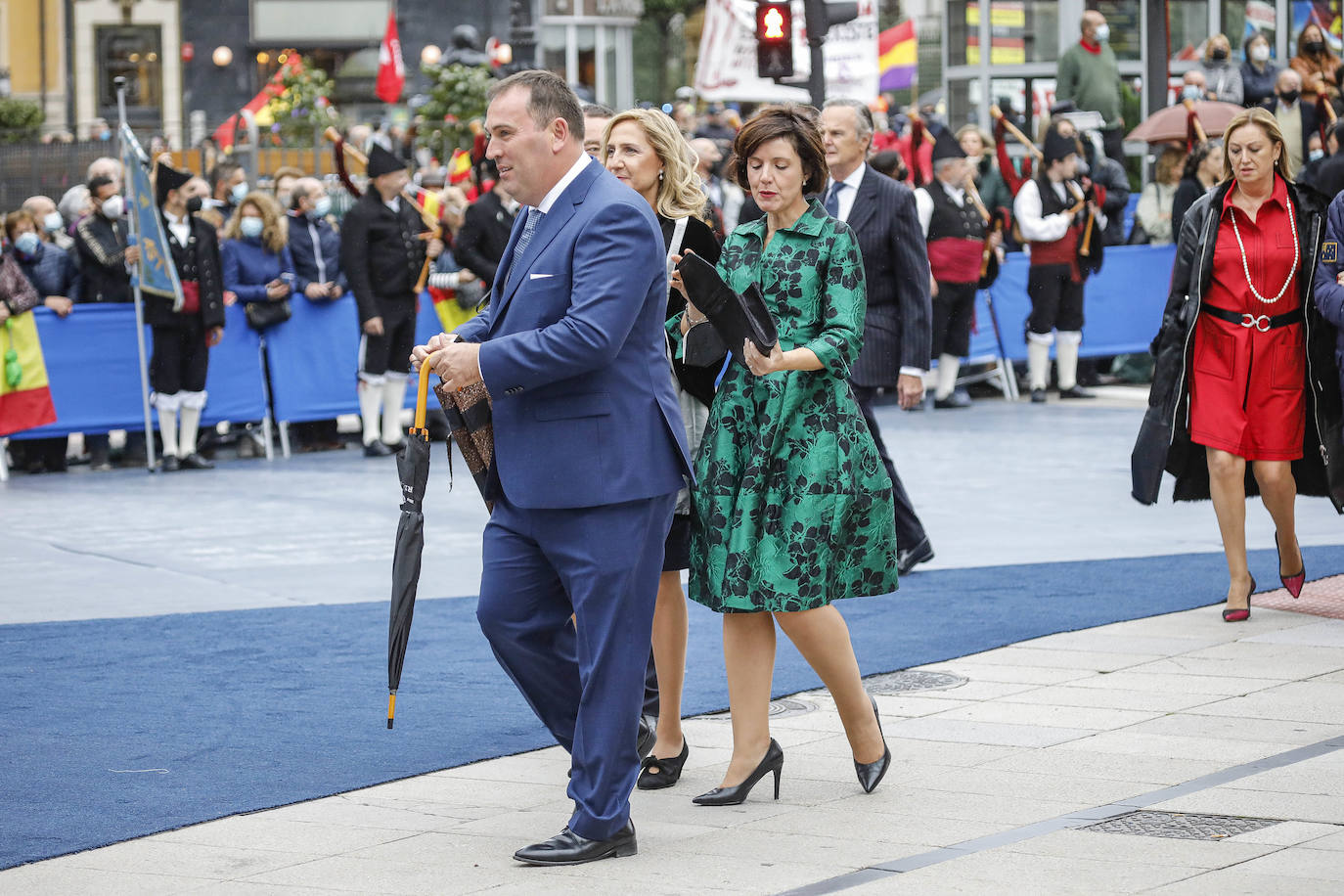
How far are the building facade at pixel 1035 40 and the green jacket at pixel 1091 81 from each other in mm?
1673

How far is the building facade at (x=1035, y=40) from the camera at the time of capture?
22.6 meters

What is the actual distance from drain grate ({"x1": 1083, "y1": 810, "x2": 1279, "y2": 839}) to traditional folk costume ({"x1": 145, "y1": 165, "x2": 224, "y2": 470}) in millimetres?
10658

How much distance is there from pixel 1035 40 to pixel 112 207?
1182 cm

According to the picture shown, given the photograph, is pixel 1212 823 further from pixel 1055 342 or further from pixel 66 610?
pixel 1055 342

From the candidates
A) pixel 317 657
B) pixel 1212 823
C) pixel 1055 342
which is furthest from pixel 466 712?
pixel 1055 342

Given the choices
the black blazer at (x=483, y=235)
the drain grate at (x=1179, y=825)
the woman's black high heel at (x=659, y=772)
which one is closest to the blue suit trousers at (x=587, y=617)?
the woman's black high heel at (x=659, y=772)

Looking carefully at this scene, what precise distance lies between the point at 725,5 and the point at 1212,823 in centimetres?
1748

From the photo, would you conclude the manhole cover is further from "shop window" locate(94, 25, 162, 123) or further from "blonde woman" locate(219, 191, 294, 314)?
"shop window" locate(94, 25, 162, 123)

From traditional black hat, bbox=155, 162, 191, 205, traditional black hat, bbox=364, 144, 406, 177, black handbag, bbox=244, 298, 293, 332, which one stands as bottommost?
black handbag, bbox=244, 298, 293, 332

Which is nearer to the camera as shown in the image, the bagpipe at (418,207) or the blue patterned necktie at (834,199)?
the blue patterned necktie at (834,199)

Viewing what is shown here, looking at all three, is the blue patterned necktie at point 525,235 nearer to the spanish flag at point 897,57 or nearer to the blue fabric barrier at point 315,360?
the blue fabric barrier at point 315,360

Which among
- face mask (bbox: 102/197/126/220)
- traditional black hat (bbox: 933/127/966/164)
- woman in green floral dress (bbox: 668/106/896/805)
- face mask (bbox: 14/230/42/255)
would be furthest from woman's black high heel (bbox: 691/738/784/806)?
traditional black hat (bbox: 933/127/966/164)

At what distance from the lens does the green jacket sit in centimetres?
2038

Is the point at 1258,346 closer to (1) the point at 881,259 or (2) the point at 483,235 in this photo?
(1) the point at 881,259
